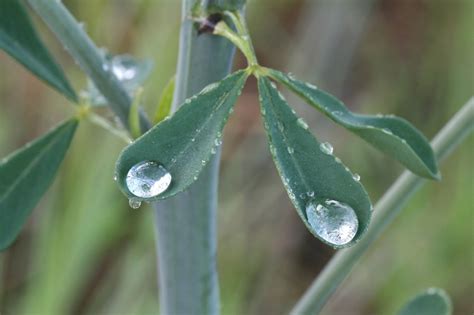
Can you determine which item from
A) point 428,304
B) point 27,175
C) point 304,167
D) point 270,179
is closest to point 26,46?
point 27,175

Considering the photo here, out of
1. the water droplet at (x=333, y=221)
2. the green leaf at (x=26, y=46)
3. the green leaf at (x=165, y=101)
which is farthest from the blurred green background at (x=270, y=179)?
the water droplet at (x=333, y=221)

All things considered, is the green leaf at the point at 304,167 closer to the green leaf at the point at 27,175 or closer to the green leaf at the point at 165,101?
the green leaf at the point at 165,101

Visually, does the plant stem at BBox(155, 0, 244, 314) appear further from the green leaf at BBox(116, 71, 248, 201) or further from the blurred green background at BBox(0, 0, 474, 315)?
the blurred green background at BBox(0, 0, 474, 315)

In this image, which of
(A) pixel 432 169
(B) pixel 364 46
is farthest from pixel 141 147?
(B) pixel 364 46

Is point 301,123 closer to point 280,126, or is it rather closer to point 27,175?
point 280,126

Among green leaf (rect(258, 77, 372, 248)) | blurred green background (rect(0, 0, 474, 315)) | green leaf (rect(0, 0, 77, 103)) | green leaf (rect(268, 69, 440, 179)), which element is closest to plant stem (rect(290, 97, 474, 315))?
green leaf (rect(268, 69, 440, 179))

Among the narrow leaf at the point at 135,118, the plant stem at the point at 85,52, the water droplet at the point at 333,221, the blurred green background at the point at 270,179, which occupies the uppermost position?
the blurred green background at the point at 270,179

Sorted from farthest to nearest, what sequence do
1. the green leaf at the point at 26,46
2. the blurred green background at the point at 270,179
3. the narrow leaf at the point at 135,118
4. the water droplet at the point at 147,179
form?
the blurred green background at the point at 270,179 → the green leaf at the point at 26,46 → the narrow leaf at the point at 135,118 → the water droplet at the point at 147,179

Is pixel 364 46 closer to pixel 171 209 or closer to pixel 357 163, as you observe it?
pixel 357 163
